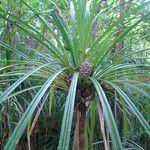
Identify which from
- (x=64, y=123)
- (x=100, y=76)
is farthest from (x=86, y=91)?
(x=64, y=123)

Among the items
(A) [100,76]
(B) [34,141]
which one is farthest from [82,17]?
(B) [34,141]

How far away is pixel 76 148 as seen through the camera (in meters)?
0.89

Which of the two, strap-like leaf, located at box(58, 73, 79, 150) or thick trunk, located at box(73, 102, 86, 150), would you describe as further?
thick trunk, located at box(73, 102, 86, 150)

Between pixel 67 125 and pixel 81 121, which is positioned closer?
pixel 67 125

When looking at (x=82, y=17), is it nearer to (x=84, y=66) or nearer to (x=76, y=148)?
(x=84, y=66)

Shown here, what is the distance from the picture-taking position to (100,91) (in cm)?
74

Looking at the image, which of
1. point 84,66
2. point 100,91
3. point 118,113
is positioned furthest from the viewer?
point 118,113

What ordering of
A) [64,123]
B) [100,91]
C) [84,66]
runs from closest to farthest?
1. [64,123]
2. [100,91]
3. [84,66]

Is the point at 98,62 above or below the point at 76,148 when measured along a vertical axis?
above

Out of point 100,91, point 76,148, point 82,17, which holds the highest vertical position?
point 82,17

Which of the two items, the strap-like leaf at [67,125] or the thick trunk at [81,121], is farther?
the thick trunk at [81,121]

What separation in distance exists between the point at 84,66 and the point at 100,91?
16cm

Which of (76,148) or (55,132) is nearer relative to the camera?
(76,148)

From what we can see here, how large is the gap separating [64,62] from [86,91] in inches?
4.2
